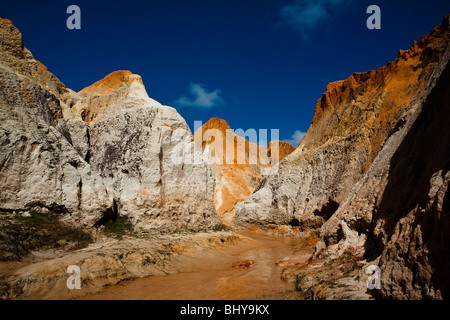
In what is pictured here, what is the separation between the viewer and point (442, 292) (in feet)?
12.9

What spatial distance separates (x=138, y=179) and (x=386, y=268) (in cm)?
1235

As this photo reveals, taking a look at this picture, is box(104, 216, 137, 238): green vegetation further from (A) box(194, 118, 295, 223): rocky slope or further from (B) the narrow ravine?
(A) box(194, 118, 295, 223): rocky slope

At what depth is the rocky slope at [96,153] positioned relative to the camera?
36.1 feet

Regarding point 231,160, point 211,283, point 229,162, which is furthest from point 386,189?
point 231,160

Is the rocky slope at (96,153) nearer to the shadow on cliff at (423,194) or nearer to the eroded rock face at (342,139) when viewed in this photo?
the eroded rock face at (342,139)

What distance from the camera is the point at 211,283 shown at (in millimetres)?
8867

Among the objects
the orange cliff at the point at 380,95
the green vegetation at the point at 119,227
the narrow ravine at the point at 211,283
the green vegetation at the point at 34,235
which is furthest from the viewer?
the orange cliff at the point at 380,95

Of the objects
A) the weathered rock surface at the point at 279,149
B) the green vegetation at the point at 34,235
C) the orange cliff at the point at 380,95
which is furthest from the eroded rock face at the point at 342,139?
the weathered rock surface at the point at 279,149

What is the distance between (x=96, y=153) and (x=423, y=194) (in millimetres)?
15771

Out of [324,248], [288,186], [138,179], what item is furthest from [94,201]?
[288,186]

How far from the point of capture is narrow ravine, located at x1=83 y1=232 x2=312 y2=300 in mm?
7543

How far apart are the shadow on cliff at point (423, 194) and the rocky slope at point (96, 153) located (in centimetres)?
1041

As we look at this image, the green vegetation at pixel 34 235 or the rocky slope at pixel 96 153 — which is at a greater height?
the rocky slope at pixel 96 153
